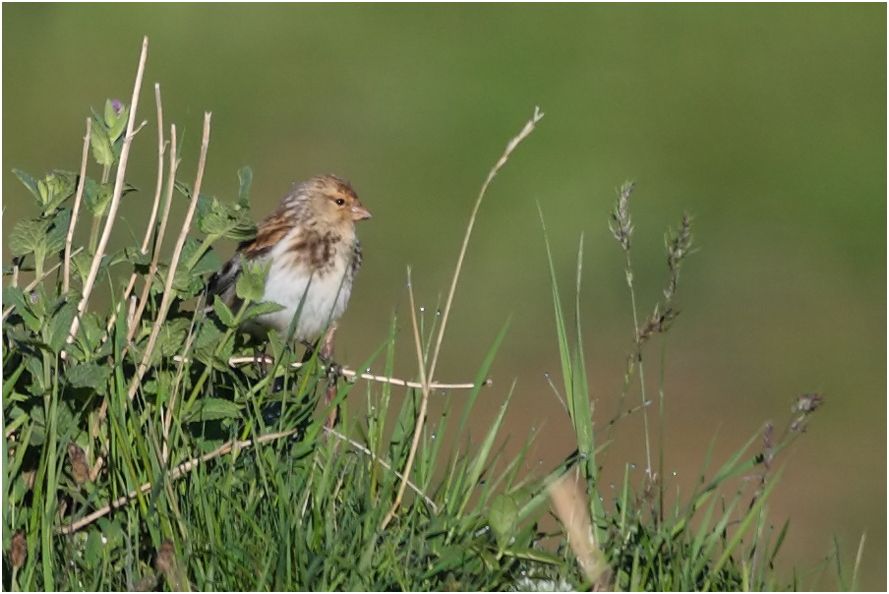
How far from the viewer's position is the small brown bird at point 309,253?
214 inches

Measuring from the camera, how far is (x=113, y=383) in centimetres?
404

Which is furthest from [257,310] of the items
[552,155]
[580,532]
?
[552,155]

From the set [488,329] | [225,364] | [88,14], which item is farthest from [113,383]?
[88,14]

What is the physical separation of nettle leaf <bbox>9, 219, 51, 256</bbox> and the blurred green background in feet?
15.4

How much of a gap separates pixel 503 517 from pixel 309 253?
6.45ft

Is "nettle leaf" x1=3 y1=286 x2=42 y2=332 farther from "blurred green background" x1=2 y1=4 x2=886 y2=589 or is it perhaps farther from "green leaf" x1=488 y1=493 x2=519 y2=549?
"blurred green background" x1=2 y1=4 x2=886 y2=589

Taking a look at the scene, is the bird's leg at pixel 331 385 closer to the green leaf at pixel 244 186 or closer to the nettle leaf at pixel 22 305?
the green leaf at pixel 244 186

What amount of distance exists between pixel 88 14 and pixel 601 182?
4014mm

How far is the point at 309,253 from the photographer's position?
5.61 m

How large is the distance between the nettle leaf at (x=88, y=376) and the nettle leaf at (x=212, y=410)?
0.21 metres

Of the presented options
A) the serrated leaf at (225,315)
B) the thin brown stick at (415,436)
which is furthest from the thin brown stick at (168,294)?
the thin brown stick at (415,436)

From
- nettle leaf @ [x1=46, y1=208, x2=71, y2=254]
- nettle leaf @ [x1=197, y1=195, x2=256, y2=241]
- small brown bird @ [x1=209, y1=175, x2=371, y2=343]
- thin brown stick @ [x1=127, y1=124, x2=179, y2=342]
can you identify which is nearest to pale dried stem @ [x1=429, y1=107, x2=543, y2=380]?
nettle leaf @ [x1=197, y1=195, x2=256, y2=241]

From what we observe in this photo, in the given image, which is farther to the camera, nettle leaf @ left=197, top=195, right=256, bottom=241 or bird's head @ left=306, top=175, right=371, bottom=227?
bird's head @ left=306, top=175, right=371, bottom=227

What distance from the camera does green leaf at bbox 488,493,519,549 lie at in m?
3.81
